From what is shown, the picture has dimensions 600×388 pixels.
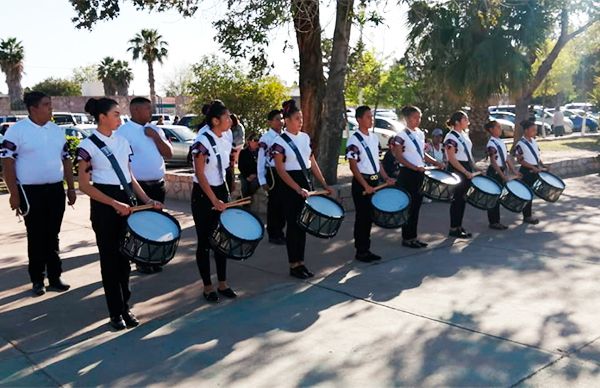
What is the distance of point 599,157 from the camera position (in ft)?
56.4

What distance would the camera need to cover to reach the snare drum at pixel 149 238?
4.96 meters

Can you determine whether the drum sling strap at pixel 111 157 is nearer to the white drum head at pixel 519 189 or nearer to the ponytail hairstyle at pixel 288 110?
the ponytail hairstyle at pixel 288 110

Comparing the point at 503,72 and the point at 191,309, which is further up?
the point at 503,72

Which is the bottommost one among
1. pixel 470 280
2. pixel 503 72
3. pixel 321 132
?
pixel 470 280

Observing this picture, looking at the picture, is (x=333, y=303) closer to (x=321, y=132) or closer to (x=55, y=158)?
(x=55, y=158)

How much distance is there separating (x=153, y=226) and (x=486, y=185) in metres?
4.98

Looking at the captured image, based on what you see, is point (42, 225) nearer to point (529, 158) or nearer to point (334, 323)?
point (334, 323)

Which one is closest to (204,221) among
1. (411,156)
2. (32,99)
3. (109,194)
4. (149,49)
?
(109,194)

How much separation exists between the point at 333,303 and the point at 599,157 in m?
13.9

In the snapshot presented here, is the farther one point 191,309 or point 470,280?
point 470,280

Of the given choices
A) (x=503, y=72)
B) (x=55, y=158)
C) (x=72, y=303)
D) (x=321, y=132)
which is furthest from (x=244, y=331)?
(x=503, y=72)

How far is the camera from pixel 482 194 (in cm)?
832

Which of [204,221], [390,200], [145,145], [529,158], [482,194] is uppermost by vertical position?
[145,145]

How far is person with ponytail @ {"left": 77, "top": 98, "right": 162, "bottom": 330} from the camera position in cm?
496
